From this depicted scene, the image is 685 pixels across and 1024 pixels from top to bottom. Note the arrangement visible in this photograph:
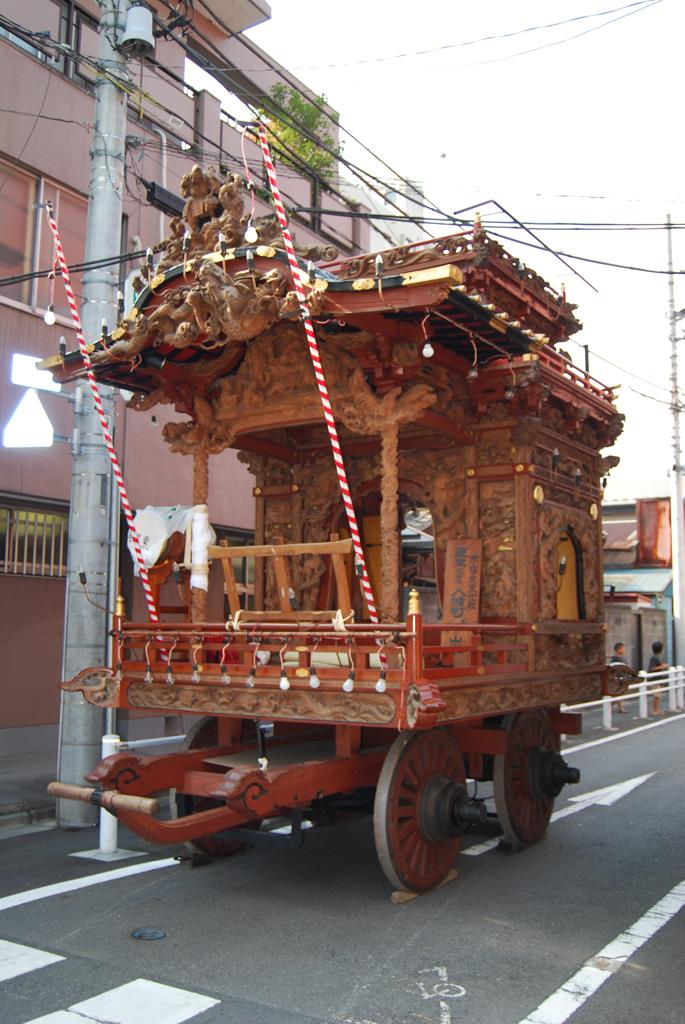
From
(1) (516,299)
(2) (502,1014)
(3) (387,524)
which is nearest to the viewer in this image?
(2) (502,1014)

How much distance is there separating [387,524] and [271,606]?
8.32 feet

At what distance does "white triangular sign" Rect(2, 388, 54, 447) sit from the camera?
917 centimetres

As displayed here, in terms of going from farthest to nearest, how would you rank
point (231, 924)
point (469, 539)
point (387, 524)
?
point (469, 539) < point (387, 524) < point (231, 924)

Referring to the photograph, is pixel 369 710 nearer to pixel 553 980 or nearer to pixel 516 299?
pixel 553 980

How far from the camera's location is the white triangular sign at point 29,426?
30.1ft

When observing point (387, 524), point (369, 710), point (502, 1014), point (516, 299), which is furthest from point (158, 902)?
point (516, 299)

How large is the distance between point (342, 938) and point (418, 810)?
1.08 m

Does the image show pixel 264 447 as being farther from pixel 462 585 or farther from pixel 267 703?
pixel 267 703

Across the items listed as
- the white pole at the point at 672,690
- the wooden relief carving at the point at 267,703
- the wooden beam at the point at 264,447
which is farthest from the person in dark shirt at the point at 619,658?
the wooden relief carving at the point at 267,703

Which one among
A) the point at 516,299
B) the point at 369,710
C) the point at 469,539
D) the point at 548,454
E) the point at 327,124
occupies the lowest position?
the point at 369,710

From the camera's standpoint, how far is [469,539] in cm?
785

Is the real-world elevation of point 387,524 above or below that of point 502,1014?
above

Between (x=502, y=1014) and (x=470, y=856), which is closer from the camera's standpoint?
(x=502, y=1014)

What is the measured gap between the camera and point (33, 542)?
11.5m
